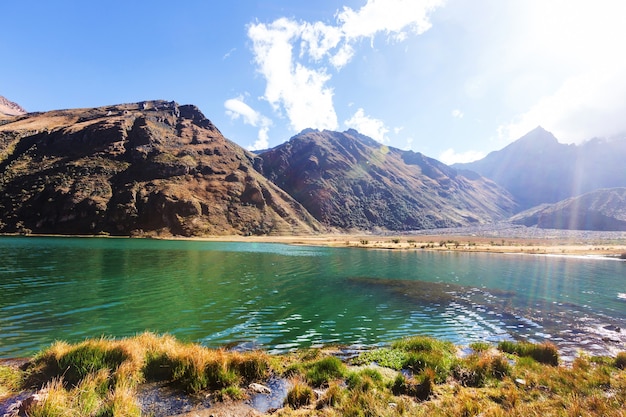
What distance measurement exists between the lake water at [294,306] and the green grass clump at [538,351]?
2751mm

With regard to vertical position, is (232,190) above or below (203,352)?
above

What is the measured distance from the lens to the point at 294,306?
2461cm

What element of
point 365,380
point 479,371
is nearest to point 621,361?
point 479,371

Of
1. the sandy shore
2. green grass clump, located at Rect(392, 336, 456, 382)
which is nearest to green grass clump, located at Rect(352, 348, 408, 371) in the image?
green grass clump, located at Rect(392, 336, 456, 382)

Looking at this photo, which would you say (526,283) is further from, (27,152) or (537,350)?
(27,152)

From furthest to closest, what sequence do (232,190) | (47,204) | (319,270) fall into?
(232,190), (47,204), (319,270)

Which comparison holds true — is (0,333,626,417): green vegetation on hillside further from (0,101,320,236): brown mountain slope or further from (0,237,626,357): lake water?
(0,101,320,236): brown mountain slope

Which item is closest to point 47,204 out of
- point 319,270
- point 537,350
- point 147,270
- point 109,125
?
point 109,125

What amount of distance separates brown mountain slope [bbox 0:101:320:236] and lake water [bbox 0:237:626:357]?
10493 cm

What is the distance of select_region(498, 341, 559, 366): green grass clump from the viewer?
13523mm

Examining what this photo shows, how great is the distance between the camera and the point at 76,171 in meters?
148

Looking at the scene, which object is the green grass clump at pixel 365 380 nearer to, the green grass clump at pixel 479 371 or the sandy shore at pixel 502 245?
the green grass clump at pixel 479 371

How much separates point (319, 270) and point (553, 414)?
38.1 m

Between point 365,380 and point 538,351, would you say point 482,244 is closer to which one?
point 538,351
